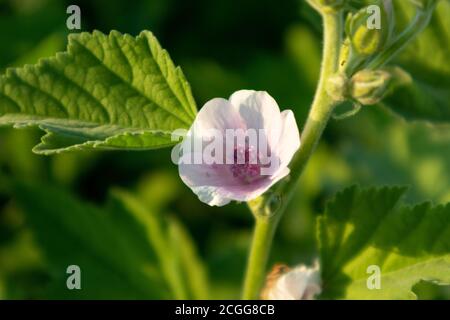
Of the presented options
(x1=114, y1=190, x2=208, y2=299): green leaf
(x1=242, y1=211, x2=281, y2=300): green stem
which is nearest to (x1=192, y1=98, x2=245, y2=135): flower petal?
(x1=242, y1=211, x2=281, y2=300): green stem

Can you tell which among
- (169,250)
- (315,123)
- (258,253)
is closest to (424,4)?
(315,123)

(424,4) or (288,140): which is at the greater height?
(424,4)

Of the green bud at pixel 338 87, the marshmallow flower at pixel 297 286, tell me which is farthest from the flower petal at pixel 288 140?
the marshmallow flower at pixel 297 286

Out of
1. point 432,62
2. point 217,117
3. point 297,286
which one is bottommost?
point 297,286

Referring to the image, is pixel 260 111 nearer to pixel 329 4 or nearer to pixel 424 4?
pixel 329 4

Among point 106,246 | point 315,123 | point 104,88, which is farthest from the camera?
point 106,246

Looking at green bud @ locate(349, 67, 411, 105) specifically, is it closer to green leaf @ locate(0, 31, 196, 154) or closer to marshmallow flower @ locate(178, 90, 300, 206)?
marshmallow flower @ locate(178, 90, 300, 206)

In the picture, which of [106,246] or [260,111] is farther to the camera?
[106,246]
